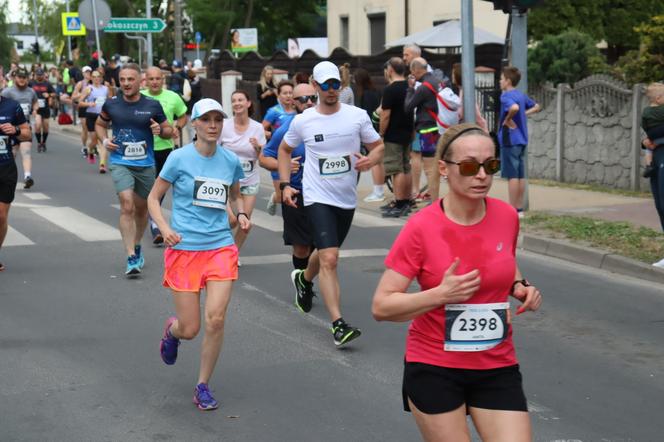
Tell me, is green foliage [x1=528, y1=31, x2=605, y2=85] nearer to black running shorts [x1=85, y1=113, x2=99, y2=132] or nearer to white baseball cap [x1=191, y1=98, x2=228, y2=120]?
black running shorts [x1=85, y1=113, x2=99, y2=132]

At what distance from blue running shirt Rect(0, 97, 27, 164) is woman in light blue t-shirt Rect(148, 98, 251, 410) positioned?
4693 mm

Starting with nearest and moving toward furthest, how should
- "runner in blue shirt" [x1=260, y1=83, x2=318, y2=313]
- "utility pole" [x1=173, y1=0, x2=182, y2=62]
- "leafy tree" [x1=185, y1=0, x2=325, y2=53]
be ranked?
"runner in blue shirt" [x1=260, y1=83, x2=318, y2=313], "utility pole" [x1=173, y1=0, x2=182, y2=62], "leafy tree" [x1=185, y1=0, x2=325, y2=53]

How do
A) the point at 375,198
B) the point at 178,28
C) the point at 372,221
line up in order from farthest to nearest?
the point at 178,28 → the point at 375,198 → the point at 372,221

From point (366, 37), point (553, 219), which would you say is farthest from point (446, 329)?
point (366, 37)

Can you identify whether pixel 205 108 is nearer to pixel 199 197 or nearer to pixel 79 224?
pixel 199 197

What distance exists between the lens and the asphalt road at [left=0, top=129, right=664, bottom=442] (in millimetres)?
6172

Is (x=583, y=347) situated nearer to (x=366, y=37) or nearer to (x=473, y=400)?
(x=473, y=400)

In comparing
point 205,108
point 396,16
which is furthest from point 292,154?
point 396,16

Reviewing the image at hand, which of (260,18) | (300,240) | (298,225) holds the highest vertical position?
(260,18)

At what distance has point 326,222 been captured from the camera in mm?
8102

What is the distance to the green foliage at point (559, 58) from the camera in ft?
77.5

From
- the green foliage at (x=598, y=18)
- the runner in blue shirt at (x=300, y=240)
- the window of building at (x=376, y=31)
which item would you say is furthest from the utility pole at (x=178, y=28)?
the runner in blue shirt at (x=300, y=240)

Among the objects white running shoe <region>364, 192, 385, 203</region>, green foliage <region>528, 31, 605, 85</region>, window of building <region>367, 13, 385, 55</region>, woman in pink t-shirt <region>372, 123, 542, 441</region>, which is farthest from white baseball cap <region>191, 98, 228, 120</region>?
window of building <region>367, 13, 385, 55</region>

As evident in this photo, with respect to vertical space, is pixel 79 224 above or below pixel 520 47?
below
